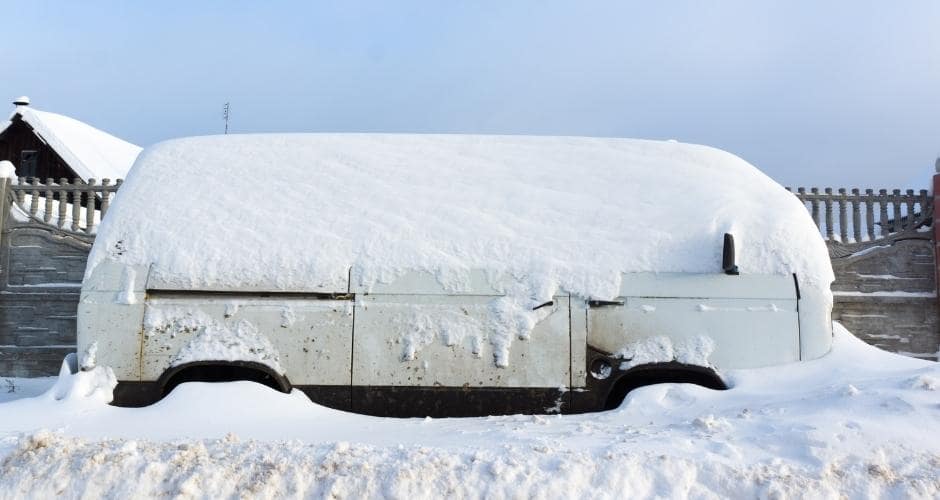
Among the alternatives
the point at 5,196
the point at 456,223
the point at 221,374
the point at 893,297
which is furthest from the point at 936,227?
the point at 5,196

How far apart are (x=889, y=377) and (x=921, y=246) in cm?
763

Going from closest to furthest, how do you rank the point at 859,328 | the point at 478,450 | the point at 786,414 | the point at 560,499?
Answer: the point at 560,499, the point at 478,450, the point at 786,414, the point at 859,328

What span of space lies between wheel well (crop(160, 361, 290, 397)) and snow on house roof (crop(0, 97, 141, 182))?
15189mm

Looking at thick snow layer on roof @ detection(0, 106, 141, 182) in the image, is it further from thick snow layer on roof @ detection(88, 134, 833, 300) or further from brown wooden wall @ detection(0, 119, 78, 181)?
thick snow layer on roof @ detection(88, 134, 833, 300)

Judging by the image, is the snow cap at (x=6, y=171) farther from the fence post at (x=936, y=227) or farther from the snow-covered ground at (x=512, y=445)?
the fence post at (x=936, y=227)

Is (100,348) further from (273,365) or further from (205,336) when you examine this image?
(273,365)

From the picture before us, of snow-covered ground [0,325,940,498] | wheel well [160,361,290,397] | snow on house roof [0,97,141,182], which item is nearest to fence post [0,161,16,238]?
snow on house roof [0,97,141,182]

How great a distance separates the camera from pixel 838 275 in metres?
10.4

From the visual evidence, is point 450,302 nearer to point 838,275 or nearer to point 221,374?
point 221,374

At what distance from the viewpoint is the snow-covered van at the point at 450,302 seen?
4.31 metres

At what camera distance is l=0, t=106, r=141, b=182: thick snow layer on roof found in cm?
1894

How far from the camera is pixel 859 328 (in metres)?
10.2

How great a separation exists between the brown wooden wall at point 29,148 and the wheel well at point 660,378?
19245 millimetres

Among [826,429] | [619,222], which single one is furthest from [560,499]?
[619,222]
